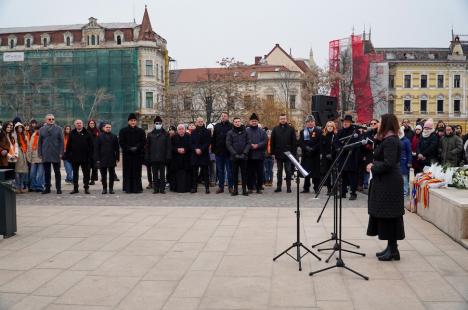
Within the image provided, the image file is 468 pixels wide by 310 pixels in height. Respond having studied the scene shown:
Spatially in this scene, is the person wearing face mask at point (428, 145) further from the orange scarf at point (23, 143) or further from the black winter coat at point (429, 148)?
the orange scarf at point (23, 143)

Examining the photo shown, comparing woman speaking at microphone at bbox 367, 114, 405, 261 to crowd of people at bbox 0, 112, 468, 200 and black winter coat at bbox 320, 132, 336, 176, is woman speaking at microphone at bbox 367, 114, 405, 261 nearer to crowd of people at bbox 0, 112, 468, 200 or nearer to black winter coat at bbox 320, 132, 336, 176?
crowd of people at bbox 0, 112, 468, 200

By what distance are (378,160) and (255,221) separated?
3546 millimetres

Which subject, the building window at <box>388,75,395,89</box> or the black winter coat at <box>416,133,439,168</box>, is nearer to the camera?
the black winter coat at <box>416,133,439,168</box>

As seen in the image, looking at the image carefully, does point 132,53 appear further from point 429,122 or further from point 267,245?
point 267,245

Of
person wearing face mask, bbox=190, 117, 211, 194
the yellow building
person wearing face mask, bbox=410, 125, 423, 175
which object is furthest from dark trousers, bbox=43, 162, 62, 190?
the yellow building

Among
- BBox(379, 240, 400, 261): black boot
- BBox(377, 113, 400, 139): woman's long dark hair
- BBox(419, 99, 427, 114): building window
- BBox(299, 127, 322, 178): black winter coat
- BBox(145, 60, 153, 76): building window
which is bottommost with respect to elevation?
BBox(379, 240, 400, 261): black boot

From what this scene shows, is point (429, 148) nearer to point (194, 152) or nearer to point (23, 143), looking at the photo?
point (194, 152)

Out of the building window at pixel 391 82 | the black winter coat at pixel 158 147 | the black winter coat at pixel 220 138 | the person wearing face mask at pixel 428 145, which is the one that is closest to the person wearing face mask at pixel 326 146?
the person wearing face mask at pixel 428 145

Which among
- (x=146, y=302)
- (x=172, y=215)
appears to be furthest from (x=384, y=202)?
(x=172, y=215)

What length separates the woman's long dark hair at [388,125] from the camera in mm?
7391

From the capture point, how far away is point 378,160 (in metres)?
7.61

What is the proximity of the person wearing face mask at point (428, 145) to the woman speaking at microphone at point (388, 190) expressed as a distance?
305 inches

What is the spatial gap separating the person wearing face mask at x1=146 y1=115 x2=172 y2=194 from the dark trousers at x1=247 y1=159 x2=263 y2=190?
229cm

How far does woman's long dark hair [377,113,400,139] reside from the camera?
24.2 feet
